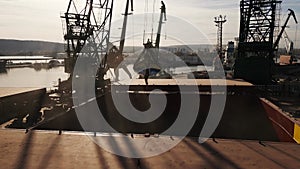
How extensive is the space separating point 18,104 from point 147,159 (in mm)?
8714

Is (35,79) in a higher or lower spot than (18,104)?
lower

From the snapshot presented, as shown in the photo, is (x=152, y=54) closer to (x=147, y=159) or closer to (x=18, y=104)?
(x=18, y=104)

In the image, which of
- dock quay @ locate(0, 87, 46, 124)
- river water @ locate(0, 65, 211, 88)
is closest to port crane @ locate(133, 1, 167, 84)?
river water @ locate(0, 65, 211, 88)

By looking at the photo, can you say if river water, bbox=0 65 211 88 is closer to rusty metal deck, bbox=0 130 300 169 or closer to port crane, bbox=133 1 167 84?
port crane, bbox=133 1 167 84

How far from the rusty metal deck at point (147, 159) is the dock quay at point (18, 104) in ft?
16.0

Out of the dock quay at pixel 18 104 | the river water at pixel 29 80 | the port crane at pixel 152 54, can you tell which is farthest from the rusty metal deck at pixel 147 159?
the port crane at pixel 152 54

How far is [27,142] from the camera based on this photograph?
565 cm

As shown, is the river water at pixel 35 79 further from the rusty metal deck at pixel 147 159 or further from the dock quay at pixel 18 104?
the rusty metal deck at pixel 147 159

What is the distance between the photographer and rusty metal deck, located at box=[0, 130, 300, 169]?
4.53 metres

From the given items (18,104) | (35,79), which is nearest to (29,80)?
(35,79)

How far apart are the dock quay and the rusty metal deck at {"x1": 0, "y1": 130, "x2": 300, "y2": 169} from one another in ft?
16.0

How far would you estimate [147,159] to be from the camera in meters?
4.84

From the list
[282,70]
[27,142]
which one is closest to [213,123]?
[27,142]

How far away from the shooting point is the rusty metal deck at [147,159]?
4531mm
